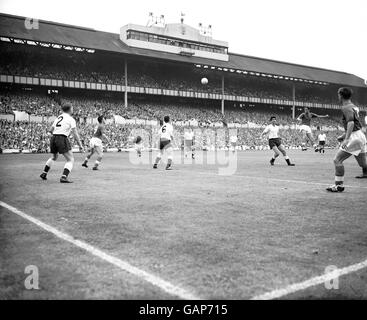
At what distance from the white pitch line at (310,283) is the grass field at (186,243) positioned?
0.04 meters

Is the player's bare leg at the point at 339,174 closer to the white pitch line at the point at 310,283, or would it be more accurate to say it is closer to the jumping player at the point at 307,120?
the white pitch line at the point at 310,283

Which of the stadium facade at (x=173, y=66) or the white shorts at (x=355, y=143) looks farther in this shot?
the stadium facade at (x=173, y=66)

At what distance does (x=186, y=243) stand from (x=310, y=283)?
4.96ft

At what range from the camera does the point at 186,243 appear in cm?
409

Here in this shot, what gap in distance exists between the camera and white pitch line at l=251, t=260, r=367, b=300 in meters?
2.72

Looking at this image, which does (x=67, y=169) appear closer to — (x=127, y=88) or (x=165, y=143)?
(x=165, y=143)

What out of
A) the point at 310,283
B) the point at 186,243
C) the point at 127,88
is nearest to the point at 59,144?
the point at 186,243

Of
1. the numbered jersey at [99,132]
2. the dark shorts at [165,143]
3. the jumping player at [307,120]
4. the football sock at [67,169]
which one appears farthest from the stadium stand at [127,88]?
the football sock at [67,169]

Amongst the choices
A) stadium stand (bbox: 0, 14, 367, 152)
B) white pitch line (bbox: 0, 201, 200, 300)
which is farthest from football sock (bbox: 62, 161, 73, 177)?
stadium stand (bbox: 0, 14, 367, 152)

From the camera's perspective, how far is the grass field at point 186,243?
289cm

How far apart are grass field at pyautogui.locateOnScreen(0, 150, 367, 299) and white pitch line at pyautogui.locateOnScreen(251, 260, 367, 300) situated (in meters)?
0.04

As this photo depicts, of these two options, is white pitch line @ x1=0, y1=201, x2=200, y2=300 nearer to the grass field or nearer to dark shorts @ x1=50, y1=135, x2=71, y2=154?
the grass field
